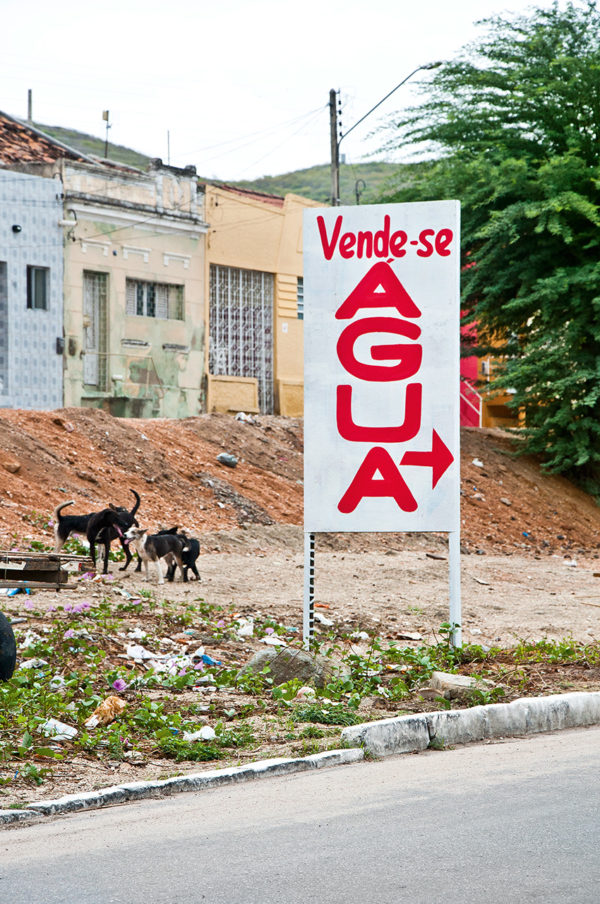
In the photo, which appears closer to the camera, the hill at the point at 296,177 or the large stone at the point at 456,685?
the large stone at the point at 456,685

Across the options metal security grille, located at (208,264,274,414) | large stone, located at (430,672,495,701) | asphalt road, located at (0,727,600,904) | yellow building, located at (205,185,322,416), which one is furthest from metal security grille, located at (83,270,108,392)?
asphalt road, located at (0,727,600,904)

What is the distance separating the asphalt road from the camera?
4.60m

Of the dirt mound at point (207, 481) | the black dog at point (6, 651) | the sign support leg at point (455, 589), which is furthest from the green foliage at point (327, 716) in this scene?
the dirt mound at point (207, 481)

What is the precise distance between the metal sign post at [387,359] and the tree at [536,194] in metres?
14.3

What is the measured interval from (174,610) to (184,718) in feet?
12.5

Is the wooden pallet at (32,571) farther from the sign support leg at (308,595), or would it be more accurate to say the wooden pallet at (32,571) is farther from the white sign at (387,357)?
the white sign at (387,357)

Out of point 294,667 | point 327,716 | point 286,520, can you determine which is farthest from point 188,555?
point 286,520

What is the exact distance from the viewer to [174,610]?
12.1 meters

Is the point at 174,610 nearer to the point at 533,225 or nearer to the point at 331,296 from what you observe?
the point at 331,296

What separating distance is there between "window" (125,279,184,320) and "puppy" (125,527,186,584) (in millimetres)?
15605

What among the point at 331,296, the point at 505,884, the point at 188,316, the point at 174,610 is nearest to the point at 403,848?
the point at 505,884

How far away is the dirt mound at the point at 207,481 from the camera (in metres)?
18.4

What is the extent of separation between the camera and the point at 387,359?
1052 centimetres

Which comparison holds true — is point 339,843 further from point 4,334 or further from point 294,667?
point 4,334
